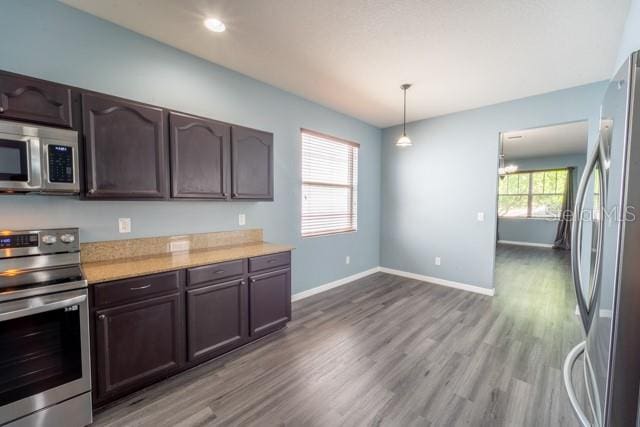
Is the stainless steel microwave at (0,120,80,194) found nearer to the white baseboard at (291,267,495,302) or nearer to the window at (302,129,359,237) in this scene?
the window at (302,129,359,237)

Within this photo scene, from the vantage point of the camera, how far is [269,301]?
2.74m

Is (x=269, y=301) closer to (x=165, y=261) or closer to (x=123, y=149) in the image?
(x=165, y=261)

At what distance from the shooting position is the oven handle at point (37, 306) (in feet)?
4.43

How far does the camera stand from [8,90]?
157 centimetres

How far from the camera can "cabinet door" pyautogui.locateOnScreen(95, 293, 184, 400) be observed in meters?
1.75

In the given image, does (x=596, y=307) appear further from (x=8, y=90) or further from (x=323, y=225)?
(x=323, y=225)

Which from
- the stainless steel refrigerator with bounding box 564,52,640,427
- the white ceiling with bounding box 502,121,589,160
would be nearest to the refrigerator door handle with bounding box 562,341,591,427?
the stainless steel refrigerator with bounding box 564,52,640,427

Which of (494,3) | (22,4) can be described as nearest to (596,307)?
(494,3)

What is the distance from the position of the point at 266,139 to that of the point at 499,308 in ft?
12.0

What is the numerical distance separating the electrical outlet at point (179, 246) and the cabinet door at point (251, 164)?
64 cm

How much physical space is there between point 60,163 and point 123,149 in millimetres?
383

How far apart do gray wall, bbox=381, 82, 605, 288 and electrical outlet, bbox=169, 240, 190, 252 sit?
3.60 meters

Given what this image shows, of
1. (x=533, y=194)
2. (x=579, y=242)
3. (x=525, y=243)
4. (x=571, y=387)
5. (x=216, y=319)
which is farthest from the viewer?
(x=525, y=243)

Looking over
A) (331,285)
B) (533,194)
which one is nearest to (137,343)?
(331,285)
